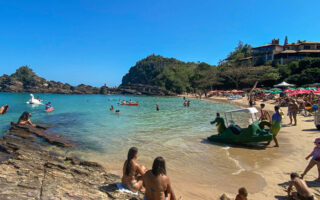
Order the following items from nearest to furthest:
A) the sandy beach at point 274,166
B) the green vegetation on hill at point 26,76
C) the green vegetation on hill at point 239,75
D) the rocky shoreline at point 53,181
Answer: the rocky shoreline at point 53,181
the sandy beach at point 274,166
the green vegetation on hill at point 239,75
the green vegetation on hill at point 26,76

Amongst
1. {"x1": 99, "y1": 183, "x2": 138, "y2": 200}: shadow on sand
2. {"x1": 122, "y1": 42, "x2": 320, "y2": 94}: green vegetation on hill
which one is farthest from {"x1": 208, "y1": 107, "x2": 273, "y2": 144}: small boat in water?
{"x1": 122, "y1": 42, "x2": 320, "y2": 94}: green vegetation on hill

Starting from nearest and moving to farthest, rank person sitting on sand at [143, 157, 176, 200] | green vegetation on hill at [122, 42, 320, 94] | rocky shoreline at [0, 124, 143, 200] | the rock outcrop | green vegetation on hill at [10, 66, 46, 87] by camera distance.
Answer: person sitting on sand at [143, 157, 176, 200]
rocky shoreline at [0, 124, 143, 200]
green vegetation on hill at [122, 42, 320, 94]
the rock outcrop
green vegetation on hill at [10, 66, 46, 87]

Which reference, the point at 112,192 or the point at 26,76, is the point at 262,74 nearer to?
the point at 112,192

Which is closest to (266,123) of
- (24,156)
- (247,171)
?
(247,171)

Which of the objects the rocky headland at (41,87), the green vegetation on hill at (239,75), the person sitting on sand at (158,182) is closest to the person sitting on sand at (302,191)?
the person sitting on sand at (158,182)

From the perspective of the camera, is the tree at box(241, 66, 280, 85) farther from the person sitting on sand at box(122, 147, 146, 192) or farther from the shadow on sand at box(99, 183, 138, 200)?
the shadow on sand at box(99, 183, 138, 200)

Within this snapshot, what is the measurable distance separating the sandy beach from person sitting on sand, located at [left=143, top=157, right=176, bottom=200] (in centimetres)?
238

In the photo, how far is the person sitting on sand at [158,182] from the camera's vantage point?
154 inches

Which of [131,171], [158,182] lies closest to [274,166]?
[131,171]

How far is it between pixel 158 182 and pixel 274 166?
233 inches

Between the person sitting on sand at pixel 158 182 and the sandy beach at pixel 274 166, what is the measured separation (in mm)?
2384

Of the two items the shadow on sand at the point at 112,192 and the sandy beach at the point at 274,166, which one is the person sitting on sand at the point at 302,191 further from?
the shadow on sand at the point at 112,192

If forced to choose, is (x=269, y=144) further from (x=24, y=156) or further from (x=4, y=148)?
(x=4, y=148)

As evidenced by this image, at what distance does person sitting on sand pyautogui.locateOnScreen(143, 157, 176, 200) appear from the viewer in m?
3.90
